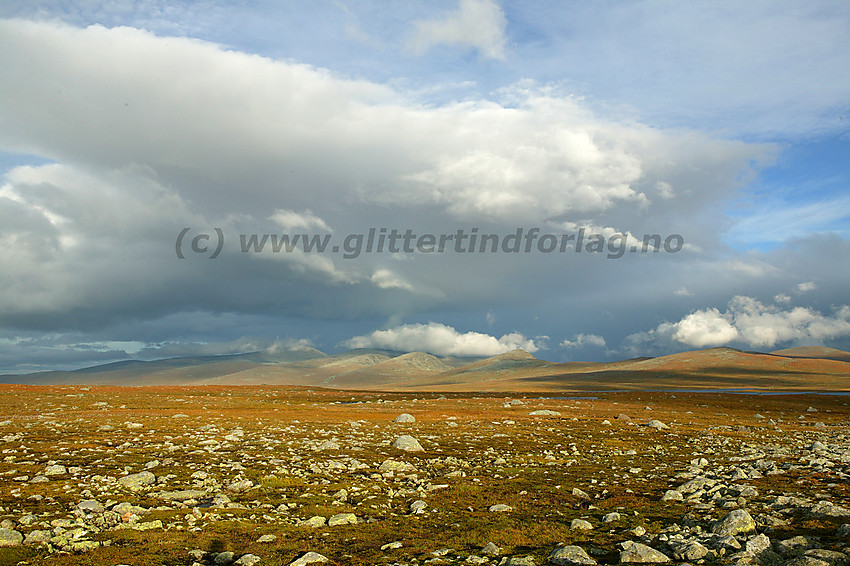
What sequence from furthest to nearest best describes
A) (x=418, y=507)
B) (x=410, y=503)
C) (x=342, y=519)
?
(x=410, y=503)
(x=418, y=507)
(x=342, y=519)

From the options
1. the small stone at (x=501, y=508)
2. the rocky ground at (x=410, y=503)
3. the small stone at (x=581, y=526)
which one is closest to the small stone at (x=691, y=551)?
the rocky ground at (x=410, y=503)

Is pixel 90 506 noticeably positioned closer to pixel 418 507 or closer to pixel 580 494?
pixel 418 507

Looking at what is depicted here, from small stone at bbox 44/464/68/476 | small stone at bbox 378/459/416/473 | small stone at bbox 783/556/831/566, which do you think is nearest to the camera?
small stone at bbox 783/556/831/566

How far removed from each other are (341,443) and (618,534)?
18170 mm

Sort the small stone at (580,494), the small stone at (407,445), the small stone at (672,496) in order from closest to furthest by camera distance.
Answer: the small stone at (672,496) → the small stone at (580,494) → the small stone at (407,445)

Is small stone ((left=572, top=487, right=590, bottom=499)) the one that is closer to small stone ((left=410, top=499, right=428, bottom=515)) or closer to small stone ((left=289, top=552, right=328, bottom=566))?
small stone ((left=410, top=499, right=428, bottom=515))

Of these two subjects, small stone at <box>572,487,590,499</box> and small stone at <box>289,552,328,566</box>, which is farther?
small stone at <box>572,487,590,499</box>

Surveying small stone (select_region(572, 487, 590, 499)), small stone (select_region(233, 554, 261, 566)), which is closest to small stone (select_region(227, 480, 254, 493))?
small stone (select_region(233, 554, 261, 566))

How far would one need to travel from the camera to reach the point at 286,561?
32.9 feet

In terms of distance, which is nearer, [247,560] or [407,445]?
[247,560]

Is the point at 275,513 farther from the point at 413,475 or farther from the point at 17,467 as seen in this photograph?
the point at 17,467

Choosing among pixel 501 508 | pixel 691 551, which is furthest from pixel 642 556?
pixel 501 508

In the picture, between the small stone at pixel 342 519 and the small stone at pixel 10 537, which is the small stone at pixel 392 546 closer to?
the small stone at pixel 342 519

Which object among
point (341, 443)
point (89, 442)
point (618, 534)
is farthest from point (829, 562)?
point (89, 442)
